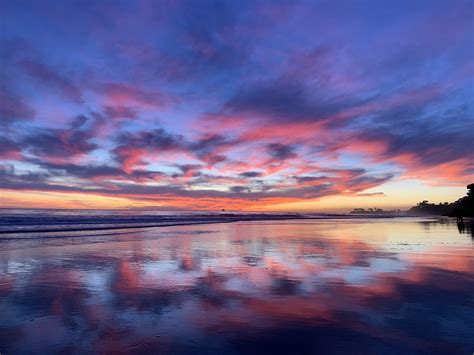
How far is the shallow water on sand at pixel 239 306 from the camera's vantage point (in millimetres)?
5250

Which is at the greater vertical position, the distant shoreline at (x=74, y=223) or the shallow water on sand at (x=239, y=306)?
the distant shoreline at (x=74, y=223)

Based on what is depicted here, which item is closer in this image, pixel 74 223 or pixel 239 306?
pixel 239 306

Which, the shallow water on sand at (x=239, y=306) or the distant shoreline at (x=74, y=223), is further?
the distant shoreline at (x=74, y=223)

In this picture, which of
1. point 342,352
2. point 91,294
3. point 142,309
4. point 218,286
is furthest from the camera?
point 218,286

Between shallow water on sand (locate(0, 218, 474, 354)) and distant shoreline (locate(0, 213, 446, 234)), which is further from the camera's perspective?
distant shoreline (locate(0, 213, 446, 234))

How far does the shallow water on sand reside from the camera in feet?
17.2

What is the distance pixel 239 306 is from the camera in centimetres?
723

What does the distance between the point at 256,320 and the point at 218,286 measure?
3062 mm

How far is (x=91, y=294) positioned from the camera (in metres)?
8.41

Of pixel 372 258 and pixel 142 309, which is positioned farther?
pixel 372 258

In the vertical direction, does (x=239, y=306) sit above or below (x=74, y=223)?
below

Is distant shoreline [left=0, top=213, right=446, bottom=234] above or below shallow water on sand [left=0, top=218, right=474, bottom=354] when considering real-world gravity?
above

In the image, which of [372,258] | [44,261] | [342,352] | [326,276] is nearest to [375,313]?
Result: [342,352]

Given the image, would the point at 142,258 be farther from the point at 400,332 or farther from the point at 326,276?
the point at 400,332
